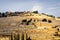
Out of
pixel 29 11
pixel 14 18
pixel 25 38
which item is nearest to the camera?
pixel 25 38

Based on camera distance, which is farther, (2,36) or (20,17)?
(20,17)

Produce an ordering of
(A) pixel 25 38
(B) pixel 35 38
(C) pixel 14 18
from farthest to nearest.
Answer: (C) pixel 14 18 → (A) pixel 25 38 → (B) pixel 35 38

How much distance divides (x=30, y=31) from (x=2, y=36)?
128 inches

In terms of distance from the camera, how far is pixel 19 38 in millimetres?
22938

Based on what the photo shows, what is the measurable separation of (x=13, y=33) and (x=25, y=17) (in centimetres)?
1321

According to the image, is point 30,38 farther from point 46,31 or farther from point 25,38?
point 46,31

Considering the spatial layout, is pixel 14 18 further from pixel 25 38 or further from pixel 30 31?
pixel 25 38

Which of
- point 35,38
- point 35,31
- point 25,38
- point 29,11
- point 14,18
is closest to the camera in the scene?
point 35,38

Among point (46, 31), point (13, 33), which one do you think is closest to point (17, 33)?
point (13, 33)

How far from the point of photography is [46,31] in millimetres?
24750

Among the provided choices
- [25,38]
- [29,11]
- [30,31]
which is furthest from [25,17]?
[25,38]

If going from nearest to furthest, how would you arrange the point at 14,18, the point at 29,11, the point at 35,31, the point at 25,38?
the point at 25,38 → the point at 35,31 → the point at 14,18 → the point at 29,11

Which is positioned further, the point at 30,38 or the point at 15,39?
the point at 15,39

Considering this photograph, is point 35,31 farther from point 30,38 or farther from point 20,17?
point 20,17
